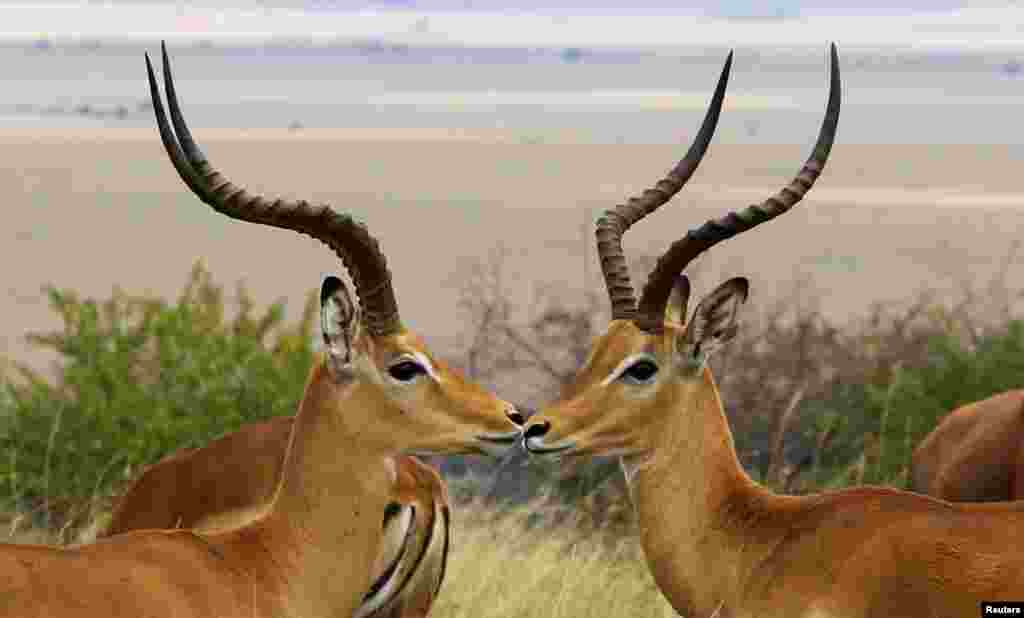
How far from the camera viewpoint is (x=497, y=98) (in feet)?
257

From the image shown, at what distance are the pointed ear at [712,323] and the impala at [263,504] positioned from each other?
0.98 metres

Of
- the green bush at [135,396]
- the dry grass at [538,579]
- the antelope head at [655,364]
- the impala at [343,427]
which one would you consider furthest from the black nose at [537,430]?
the green bush at [135,396]

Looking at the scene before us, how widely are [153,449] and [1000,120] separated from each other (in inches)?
2079

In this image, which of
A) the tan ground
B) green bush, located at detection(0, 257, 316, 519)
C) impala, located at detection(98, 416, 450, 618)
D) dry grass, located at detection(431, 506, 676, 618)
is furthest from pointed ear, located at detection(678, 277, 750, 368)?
the tan ground

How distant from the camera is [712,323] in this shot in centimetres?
845

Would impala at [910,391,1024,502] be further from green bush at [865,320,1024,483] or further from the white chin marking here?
the white chin marking

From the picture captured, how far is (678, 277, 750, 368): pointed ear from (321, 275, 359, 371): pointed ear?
1.26 meters

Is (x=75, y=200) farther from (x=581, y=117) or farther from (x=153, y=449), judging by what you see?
(x=581, y=117)

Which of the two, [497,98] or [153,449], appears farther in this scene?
[497,98]

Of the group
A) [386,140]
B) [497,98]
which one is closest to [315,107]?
[497,98]

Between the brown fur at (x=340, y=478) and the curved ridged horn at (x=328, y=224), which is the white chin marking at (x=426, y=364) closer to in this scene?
the brown fur at (x=340, y=478)

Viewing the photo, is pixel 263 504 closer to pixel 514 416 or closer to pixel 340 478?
pixel 340 478

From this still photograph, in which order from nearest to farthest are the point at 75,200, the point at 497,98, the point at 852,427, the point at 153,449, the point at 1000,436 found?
the point at 1000,436, the point at 153,449, the point at 852,427, the point at 75,200, the point at 497,98

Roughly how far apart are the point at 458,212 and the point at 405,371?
26.2 meters
